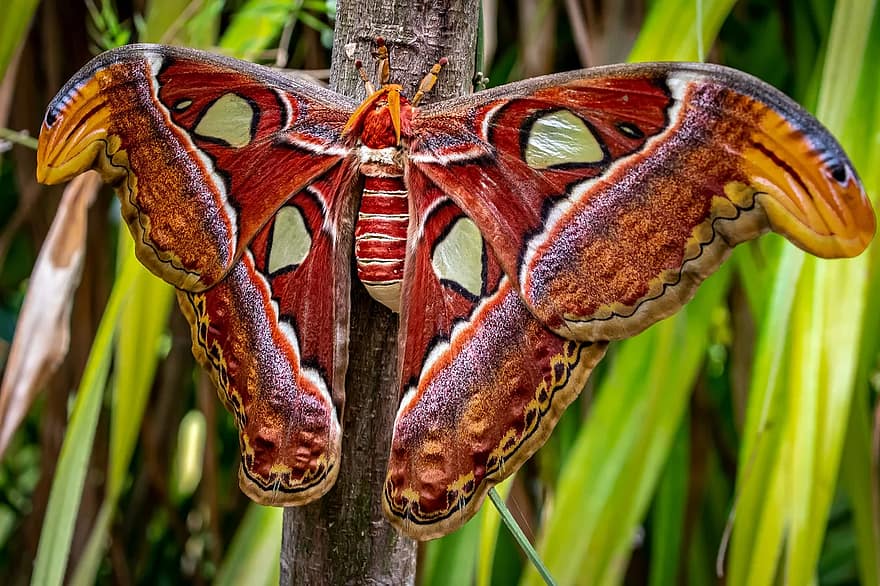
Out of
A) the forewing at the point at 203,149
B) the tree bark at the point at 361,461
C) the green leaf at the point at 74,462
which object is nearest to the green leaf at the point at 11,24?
the green leaf at the point at 74,462

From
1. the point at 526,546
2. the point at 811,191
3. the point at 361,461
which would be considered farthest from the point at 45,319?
the point at 811,191

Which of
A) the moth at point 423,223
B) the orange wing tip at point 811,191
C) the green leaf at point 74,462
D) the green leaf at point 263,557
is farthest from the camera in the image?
the green leaf at point 263,557

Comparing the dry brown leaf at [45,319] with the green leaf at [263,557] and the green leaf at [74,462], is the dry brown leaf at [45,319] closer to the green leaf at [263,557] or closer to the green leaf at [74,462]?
the green leaf at [74,462]

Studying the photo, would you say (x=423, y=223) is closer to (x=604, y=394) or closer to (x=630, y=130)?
(x=630, y=130)

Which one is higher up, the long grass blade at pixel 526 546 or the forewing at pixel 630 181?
the forewing at pixel 630 181

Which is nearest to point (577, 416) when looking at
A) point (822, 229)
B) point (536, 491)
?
point (536, 491)

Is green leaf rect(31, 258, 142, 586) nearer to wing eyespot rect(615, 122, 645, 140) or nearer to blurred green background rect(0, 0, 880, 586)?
blurred green background rect(0, 0, 880, 586)
